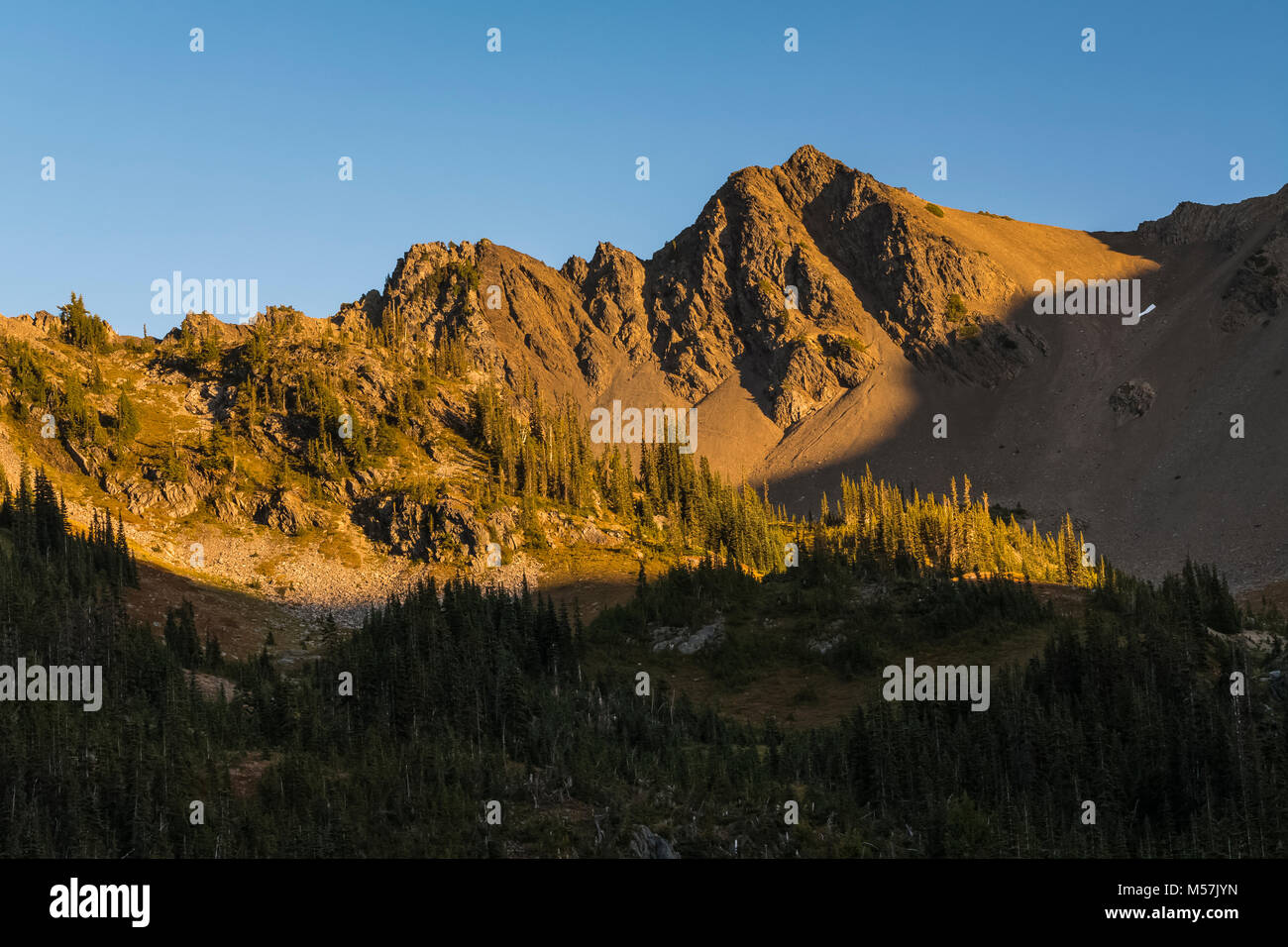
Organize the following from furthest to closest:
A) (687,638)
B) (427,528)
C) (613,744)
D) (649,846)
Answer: (427,528) < (687,638) < (613,744) < (649,846)

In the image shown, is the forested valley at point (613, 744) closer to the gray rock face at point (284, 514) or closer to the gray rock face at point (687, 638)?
A: the gray rock face at point (687, 638)

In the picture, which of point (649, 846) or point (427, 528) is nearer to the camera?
point (649, 846)

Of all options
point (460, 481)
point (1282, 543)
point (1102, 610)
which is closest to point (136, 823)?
point (1102, 610)

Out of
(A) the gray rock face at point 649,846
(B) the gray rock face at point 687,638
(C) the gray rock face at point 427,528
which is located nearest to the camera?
(A) the gray rock face at point 649,846

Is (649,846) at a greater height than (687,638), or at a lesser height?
lesser

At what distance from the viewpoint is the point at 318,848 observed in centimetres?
4609

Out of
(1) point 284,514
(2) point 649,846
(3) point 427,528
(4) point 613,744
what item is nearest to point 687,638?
(4) point 613,744

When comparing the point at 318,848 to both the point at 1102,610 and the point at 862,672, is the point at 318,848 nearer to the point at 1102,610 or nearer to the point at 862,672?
the point at 862,672

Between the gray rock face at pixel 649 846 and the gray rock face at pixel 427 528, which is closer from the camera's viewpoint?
the gray rock face at pixel 649 846

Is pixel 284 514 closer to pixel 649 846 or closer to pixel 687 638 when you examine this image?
pixel 687 638

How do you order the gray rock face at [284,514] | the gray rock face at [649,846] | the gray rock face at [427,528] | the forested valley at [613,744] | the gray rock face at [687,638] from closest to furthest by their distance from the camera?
the gray rock face at [649,846] → the forested valley at [613,744] → the gray rock face at [687,638] → the gray rock face at [427,528] → the gray rock face at [284,514]

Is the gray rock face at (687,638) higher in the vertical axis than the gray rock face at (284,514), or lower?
lower

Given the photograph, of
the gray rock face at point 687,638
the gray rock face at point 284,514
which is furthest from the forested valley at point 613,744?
the gray rock face at point 284,514

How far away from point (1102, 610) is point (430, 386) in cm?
13158
